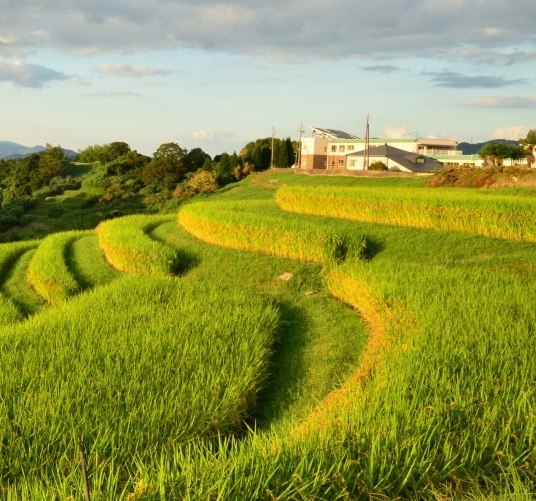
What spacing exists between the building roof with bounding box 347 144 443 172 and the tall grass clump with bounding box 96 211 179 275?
33.0 metres

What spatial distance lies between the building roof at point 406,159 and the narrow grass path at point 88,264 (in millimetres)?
32147

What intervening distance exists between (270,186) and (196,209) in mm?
18640

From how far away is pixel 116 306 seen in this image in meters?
8.30

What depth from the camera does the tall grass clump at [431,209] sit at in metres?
11.0

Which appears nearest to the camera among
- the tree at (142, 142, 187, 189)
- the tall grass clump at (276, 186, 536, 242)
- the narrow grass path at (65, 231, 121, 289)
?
the tall grass clump at (276, 186, 536, 242)

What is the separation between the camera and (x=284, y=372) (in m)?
6.90

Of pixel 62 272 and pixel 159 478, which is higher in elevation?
pixel 159 478

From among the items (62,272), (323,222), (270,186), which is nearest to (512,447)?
(323,222)

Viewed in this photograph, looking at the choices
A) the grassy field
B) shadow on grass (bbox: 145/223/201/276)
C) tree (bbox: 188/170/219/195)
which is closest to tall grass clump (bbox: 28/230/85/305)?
the grassy field

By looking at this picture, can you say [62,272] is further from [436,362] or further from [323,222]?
[436,362]

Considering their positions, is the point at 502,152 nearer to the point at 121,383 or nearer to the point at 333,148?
the point at 333,148

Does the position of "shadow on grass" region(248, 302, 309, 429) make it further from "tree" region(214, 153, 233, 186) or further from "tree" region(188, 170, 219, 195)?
"tree" region(214, 153, 233, 186)

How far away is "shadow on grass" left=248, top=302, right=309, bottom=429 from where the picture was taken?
5.97 m

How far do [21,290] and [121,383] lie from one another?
9.03 metres
